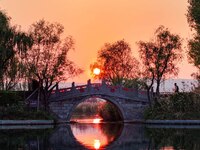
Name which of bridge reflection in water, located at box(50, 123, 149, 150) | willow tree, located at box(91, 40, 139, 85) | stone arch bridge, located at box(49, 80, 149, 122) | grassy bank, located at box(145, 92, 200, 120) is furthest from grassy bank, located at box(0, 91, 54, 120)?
willow tree, located at box(91, 40, 139, 85)

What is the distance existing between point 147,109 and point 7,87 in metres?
10.7

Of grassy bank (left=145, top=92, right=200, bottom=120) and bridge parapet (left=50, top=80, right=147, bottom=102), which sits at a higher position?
bridge parapet (left=50, top=80, right=147, bottom=102)

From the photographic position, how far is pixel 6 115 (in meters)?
35.9

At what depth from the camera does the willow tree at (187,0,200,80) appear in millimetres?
37969

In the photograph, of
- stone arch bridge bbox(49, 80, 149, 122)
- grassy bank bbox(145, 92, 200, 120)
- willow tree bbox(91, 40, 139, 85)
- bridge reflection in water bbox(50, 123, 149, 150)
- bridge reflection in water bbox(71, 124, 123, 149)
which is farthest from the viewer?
willow tree bbox(91, 40, 139, 85)

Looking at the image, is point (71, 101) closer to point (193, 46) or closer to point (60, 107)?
point (60, 107)

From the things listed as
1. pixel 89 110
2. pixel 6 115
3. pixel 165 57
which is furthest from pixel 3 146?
pixel 89 110

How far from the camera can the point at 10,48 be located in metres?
37.8

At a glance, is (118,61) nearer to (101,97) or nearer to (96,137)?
(101,97)

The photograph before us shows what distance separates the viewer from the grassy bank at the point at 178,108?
35603 mm

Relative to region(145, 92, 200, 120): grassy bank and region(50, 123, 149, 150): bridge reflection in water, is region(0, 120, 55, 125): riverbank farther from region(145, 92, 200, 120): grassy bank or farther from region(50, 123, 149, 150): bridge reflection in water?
region(145, 92, 200, 120): grassy bank

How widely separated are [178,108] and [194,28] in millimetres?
6209

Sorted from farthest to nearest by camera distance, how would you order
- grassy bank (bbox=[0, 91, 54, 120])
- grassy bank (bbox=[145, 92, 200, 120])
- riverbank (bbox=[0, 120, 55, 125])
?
1. grassy bank (bbox=[0, 91, 54, 120])
2. grassy bank (bbox=[145, 92, 200, 120])
3. riverbank (bbox=[0, 120, 55, 125])

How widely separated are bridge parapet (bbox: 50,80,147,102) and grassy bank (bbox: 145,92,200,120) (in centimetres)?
390
